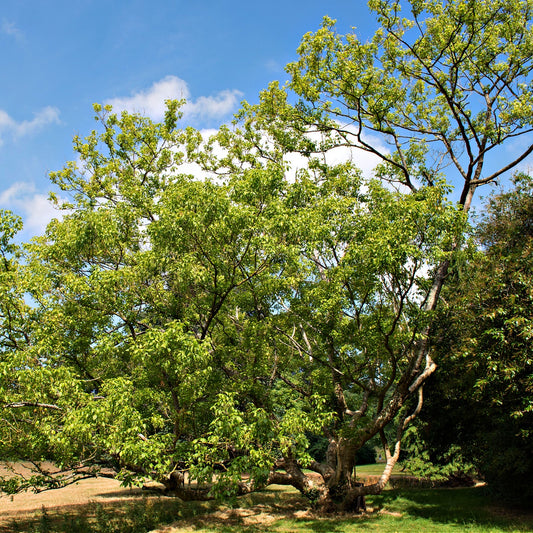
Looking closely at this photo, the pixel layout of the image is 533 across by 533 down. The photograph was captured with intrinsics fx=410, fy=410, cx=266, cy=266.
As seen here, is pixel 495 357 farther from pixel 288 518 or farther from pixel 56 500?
pixel 56 500

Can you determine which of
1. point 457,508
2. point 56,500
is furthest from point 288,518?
point 56,500

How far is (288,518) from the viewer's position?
13.7 meters

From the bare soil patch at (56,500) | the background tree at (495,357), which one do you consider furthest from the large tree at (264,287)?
the bare soil patch at (56,500)

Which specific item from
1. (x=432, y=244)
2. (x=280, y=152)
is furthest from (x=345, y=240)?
(x=280, y=152)

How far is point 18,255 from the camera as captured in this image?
1116cm

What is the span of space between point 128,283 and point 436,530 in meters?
10.6

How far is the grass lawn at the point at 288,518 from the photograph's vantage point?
11664mm

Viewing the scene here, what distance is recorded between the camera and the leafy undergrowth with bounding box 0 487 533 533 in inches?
460

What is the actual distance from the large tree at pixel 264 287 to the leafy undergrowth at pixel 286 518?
A: 1273mm

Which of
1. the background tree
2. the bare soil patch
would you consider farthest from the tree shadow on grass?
the bare soil patch

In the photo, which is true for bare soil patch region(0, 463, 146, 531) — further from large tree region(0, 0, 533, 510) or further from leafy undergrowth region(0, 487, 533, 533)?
large tree region(0, 0, 533, 510)

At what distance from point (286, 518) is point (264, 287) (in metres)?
8.09

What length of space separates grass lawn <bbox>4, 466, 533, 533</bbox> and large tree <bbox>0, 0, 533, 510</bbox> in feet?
4.05

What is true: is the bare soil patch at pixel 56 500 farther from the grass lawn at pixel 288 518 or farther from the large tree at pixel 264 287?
the large tree at pixel 264 287
